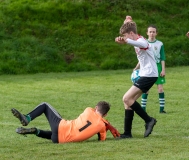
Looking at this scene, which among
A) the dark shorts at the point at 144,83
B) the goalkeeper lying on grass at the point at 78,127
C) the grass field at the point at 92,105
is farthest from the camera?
the dark shorts at the point at 144,83

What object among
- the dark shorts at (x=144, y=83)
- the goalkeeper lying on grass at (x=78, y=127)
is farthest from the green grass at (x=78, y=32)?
the goalkeeper lying on grass at (x=78, y=127)

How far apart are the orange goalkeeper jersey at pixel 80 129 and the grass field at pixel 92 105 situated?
15cm

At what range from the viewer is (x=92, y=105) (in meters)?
14.6

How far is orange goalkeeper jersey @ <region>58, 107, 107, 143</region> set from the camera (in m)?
9.11

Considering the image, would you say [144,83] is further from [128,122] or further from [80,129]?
[80,129]

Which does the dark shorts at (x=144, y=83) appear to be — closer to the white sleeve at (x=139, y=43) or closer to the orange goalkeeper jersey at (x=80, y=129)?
the white sleeve at (x=139, y=43)

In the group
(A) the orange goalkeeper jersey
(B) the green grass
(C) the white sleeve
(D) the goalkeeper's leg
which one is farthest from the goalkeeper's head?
(B) the green grass

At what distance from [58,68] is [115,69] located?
2566mm

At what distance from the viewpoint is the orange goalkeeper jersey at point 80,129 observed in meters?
9.11

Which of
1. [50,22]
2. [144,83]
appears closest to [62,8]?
[50,22]

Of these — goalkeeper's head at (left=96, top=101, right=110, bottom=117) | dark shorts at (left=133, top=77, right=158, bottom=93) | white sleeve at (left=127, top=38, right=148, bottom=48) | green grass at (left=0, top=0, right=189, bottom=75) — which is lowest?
green grass at (left=0, top=0, right=189, bottom=75)

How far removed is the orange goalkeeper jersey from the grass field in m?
0.15

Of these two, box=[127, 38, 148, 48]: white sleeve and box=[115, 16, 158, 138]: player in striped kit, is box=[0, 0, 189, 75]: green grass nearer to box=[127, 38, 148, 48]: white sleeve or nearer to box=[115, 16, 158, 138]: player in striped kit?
box=[115, 16, 158, 138]: player in striped kit

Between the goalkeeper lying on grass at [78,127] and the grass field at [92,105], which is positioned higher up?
the goalkeeper lying on grass at [78,127]
